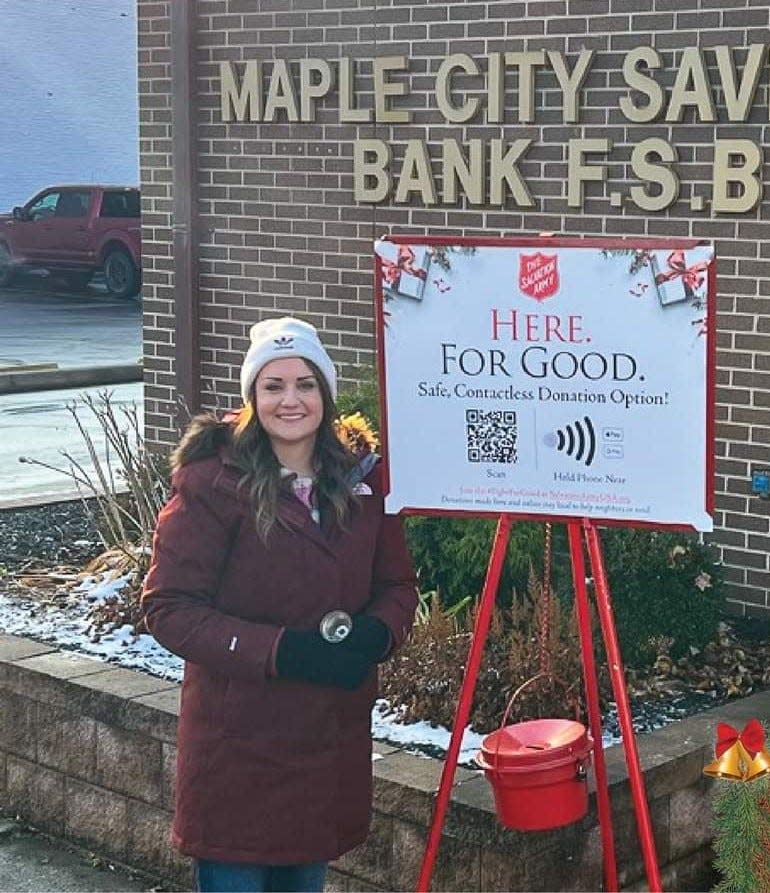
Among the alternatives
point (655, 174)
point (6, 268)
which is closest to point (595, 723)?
point (655, 174)

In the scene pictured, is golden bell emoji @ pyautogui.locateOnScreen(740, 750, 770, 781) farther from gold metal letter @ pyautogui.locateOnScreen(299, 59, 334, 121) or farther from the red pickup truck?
the red pickup truck

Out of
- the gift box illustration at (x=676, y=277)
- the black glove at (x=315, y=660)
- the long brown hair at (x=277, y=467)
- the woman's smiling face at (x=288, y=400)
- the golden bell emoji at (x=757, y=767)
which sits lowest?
the golden bell emoji at (x=757, y=767)

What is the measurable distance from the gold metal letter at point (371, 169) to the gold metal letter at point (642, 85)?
1.32 m

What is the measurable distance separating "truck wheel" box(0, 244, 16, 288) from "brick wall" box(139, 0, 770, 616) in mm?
22472

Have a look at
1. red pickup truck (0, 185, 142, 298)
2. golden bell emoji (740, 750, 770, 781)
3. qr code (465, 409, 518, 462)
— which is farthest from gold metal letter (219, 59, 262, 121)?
red pickup truck (0, 185, 142, 298)

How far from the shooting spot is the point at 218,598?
4.13 m

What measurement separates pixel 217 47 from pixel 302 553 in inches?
213

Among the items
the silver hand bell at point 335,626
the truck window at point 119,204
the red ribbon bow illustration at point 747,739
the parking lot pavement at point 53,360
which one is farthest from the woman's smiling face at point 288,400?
the truck window at point 119,204

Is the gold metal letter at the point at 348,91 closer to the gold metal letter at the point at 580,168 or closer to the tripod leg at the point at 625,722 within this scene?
the gold metal letter at the point at 580,168

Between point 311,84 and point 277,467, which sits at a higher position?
point 311,84

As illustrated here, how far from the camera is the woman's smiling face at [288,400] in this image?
164 inches

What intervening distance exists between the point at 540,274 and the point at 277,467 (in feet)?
2.76

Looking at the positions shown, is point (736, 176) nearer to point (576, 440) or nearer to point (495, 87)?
point (495, 87)

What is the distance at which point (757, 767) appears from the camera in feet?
15.1
